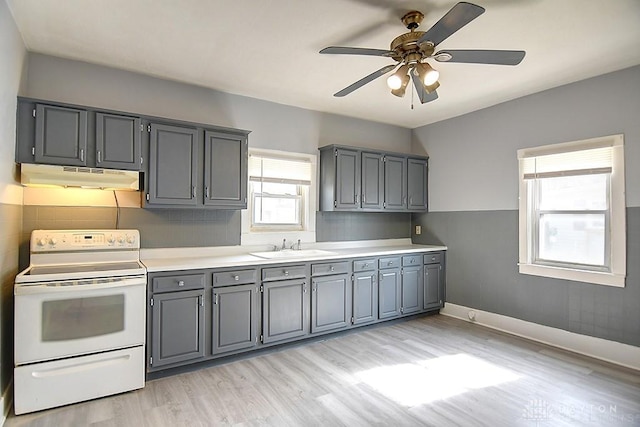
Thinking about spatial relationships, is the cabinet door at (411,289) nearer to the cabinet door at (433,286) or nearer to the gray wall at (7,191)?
the cabinet door at (433,286)

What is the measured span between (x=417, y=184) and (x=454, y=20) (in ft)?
10.7

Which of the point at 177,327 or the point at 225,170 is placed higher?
the point at 225,170

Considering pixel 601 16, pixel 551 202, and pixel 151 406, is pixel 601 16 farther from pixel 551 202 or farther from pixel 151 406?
pixel 151 406

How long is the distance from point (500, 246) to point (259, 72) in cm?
331

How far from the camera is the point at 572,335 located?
348cm

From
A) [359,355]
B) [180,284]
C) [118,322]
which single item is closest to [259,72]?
[180,284]

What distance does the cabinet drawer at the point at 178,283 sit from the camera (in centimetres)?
282

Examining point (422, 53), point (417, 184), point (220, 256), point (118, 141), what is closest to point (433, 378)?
point (220, 256)

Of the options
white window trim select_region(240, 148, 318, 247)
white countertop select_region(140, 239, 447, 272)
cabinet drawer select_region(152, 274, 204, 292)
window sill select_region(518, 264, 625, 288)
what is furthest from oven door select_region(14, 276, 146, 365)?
window sill select_region(518, 264, 625, 288)

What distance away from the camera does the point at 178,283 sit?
291 cm

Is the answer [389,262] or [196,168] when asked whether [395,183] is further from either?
[196,168]

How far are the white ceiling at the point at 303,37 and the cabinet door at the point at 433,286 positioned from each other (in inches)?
88.6

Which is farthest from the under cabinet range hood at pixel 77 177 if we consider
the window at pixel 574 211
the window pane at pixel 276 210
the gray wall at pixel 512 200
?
the window at pixel 574 211

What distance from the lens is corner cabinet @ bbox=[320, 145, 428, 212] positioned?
4.26 metres
